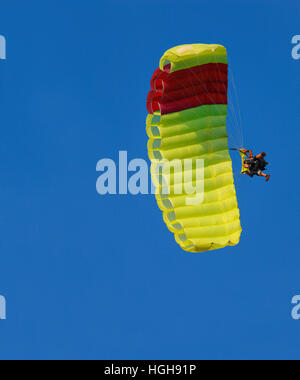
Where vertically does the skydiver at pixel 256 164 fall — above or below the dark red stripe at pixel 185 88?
below

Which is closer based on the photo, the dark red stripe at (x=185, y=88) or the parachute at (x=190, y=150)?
the dark red stripe at (x=185, y=88)

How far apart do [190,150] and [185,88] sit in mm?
1576

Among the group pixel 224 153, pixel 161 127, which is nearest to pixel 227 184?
pixel 224 153

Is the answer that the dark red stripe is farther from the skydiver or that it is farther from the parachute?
the skydiver

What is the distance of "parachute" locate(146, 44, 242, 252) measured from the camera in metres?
22.6

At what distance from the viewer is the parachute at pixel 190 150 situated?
22625 mm

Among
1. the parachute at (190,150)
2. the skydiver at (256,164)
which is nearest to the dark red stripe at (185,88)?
the parachute at (190,150)

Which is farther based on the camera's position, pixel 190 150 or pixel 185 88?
pixel 190 150

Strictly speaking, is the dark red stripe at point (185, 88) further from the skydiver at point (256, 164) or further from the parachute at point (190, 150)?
the skydiver at point (256, 164)

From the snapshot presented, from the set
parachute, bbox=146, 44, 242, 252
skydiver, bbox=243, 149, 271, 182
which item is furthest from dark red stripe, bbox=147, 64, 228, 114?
skydiver, bbox=243, 149, 271, 182

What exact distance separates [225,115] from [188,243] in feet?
11.9

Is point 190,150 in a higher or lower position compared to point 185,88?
lower

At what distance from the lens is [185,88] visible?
895 inches

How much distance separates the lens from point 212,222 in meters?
22.9
